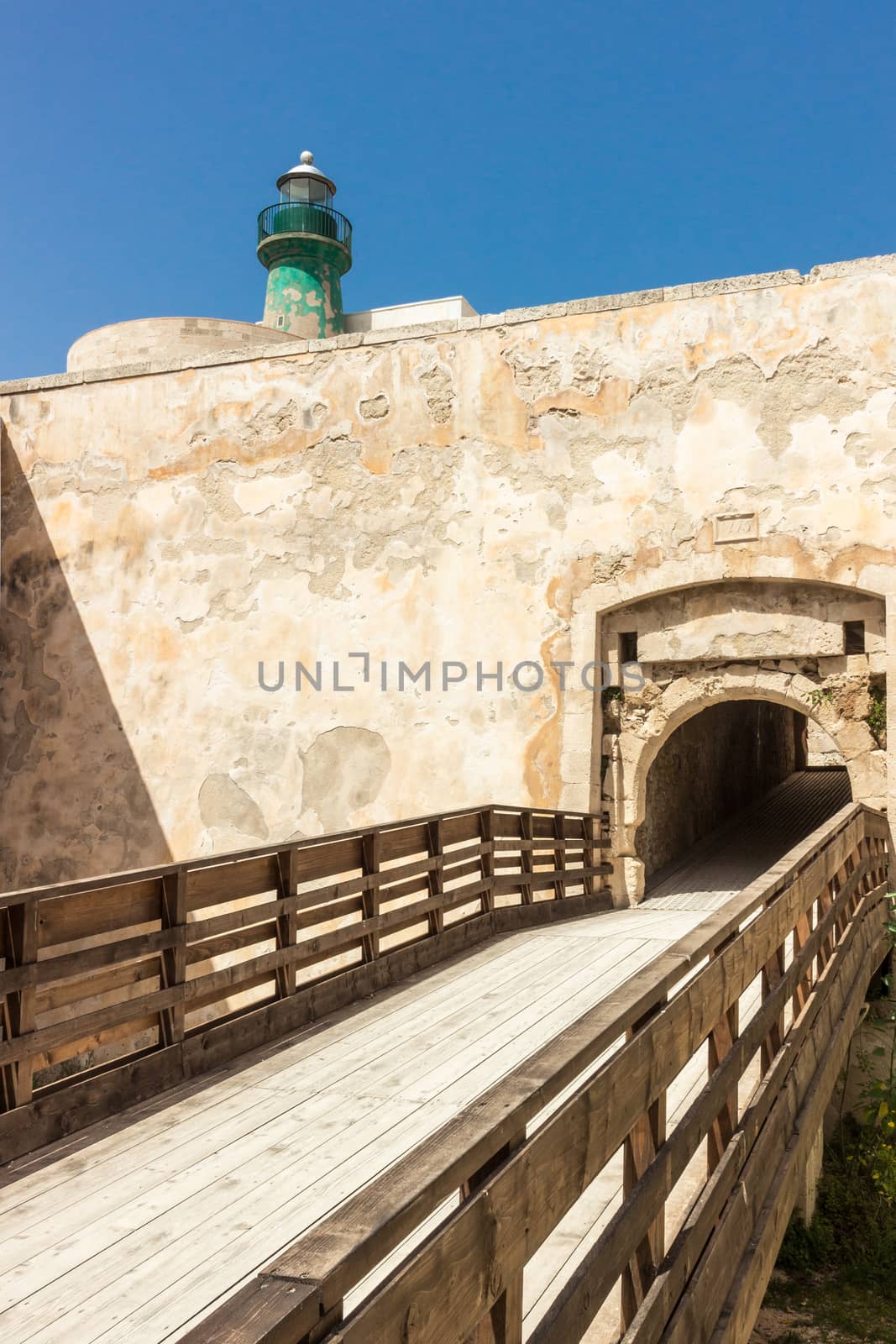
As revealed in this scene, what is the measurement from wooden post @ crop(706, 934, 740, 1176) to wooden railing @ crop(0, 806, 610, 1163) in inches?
74.6

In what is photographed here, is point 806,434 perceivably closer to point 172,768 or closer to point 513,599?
point 513,599

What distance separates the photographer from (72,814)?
11.8 m

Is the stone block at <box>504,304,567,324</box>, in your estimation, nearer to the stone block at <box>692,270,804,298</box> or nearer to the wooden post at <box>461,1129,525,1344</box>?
the stone block at <box>692,270,804,298</box>

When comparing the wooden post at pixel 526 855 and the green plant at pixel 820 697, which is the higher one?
the green plant at pixel 820 697

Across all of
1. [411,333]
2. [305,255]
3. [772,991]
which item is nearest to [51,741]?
[411,333]

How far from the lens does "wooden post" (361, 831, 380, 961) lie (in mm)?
5523

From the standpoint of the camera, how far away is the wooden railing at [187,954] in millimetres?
3562

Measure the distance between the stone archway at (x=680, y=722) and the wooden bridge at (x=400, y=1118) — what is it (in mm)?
2953

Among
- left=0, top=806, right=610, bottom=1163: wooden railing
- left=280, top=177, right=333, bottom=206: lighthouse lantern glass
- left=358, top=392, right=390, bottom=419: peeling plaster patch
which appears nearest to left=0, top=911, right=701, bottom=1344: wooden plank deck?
left=0, top=806, right=610, bottom=1163: wooden railing

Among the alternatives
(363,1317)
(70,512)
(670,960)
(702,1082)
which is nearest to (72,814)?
(70,512)

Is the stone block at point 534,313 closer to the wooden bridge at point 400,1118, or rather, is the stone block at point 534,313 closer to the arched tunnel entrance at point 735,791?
the arched tunnel entrance at point 735,791

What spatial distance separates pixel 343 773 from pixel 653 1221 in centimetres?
848

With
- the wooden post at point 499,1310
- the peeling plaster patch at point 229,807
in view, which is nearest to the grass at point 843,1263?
the wooden post at point 499,1310

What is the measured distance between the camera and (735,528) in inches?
375
